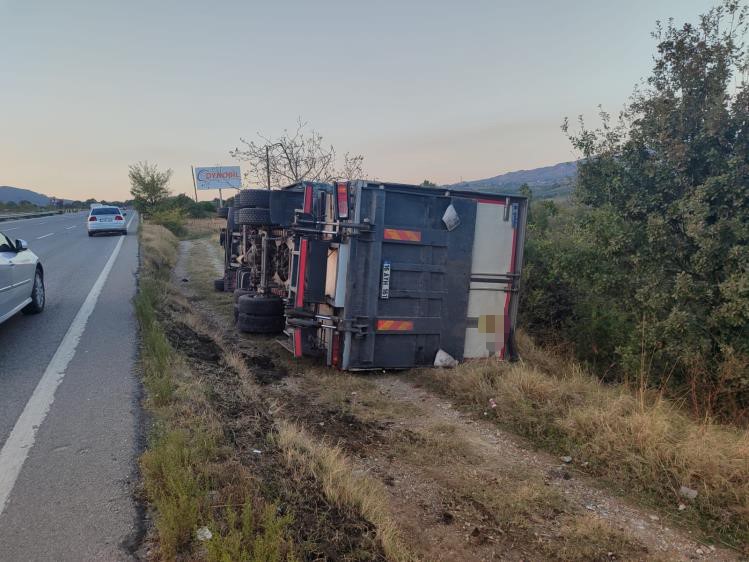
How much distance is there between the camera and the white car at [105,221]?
79.2ft

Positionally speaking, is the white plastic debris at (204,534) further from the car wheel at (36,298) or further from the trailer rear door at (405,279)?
the car wheel at (36,298)

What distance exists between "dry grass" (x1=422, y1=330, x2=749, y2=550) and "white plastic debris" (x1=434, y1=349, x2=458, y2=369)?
0.57 metres

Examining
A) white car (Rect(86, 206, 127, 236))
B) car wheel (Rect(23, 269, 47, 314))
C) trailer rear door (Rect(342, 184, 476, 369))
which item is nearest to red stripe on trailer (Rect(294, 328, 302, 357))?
trailer rear door (Rect(342, 184, 476, 369))

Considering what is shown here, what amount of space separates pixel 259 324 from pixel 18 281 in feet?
10.9

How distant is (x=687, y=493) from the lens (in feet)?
12.8

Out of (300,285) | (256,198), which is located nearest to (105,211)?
(256,198)

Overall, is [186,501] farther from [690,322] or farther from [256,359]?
[690,322]

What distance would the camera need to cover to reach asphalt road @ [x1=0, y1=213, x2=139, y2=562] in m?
2.76

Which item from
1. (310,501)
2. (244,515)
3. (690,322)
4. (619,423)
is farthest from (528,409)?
(244,515)

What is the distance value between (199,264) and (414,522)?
654 inches

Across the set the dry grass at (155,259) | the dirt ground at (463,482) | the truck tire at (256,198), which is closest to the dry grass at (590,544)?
the dirt ground at (463,482)

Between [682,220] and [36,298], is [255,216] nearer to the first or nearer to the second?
[36,298]

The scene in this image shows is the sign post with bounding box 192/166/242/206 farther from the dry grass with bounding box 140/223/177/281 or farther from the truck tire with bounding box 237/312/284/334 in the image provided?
the truck tire with bounding box 237/312/284/334

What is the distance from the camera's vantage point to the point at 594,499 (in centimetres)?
398
